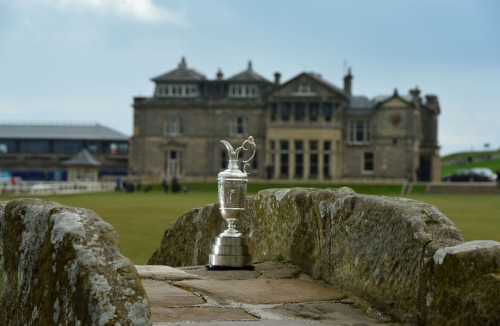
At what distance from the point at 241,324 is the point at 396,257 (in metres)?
1.28

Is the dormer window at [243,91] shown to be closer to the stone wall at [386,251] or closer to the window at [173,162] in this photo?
the window at [173,162]

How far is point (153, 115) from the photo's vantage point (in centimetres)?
7375

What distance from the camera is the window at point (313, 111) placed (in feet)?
235

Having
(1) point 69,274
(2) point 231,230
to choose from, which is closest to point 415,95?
(2) point 231,230

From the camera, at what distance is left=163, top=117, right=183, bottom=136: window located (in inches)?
2904

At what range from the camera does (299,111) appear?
7181cm

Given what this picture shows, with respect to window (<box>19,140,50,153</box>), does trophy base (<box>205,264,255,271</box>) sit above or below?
below

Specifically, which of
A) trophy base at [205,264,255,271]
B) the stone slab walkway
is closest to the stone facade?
trophy base at [205,264,255,271]

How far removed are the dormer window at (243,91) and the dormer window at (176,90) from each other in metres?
3.38

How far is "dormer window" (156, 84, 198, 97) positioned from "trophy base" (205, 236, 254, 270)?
66.1 metres

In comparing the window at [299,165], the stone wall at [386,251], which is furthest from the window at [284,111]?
the stone wall at [386,251]

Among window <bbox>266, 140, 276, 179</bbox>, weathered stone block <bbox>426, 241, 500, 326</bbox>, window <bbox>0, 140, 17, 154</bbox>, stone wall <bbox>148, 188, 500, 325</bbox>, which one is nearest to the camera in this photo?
weathered stone block <bbox>426, 241, 500, 326</bbox>

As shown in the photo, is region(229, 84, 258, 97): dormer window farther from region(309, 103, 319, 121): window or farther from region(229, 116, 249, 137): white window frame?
region(309, 103, 319, 121): window

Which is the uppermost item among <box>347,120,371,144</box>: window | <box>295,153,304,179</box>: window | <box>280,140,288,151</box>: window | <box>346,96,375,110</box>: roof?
<box>346,96,375,110</box>: roof
